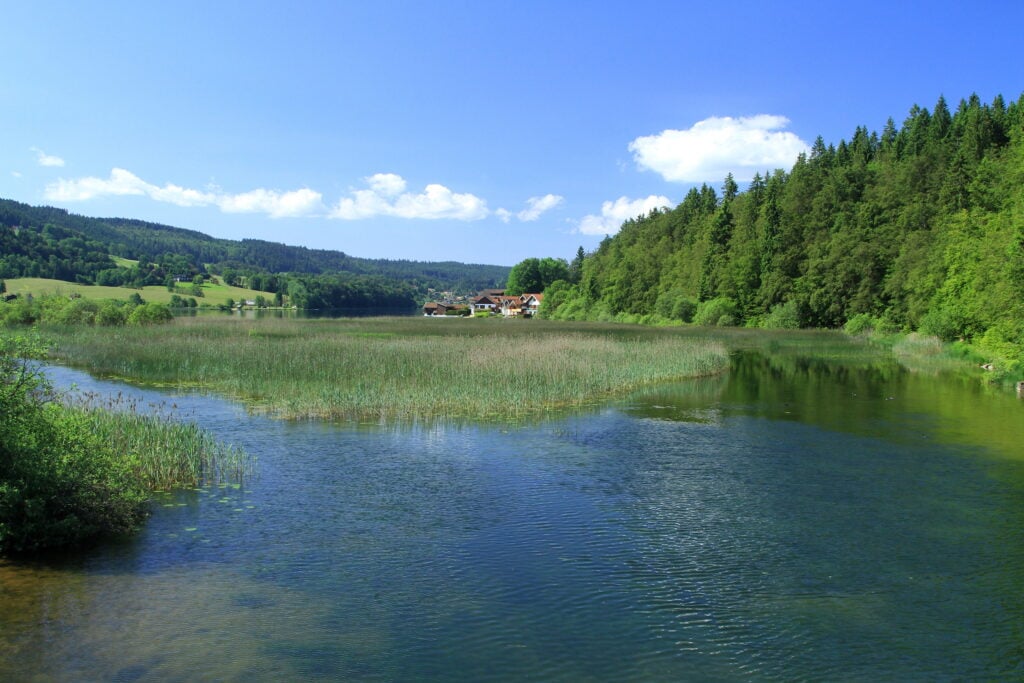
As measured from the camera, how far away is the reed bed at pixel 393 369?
21766 millimetres

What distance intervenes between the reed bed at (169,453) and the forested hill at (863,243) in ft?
97.2

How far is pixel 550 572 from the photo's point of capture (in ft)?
32.6

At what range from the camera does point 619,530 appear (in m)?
11.6

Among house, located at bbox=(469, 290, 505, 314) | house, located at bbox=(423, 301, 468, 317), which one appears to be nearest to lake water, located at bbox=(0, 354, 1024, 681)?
house, located at bbox=(423, 301, 468, 317)

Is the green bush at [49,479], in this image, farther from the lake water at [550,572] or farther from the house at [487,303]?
the house at [487,303]

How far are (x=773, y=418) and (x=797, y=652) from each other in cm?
1537

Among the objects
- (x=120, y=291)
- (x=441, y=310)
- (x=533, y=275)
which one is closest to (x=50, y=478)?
(x=120, y=291)

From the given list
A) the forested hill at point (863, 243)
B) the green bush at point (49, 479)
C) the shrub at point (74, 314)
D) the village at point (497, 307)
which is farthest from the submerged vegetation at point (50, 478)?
the village at point (497, 307)

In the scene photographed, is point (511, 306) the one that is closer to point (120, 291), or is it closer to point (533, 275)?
point (533, 275)

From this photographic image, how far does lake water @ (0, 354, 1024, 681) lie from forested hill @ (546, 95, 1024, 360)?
22.2 meters

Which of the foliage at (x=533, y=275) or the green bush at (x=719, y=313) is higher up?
the foliage at (x=533, y=275)

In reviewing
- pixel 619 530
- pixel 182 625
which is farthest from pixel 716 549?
pixel 182 625

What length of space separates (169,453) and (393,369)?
13205 millimetres

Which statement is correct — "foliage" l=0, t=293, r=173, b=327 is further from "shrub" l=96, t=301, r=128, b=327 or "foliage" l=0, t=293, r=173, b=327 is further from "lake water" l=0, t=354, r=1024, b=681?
"lake water" l=0, t=354, r=1024, b=681
